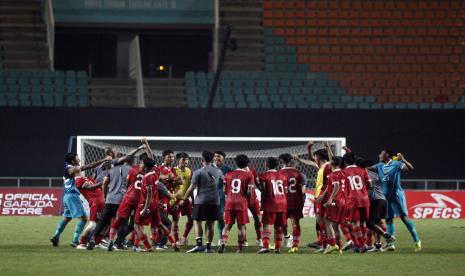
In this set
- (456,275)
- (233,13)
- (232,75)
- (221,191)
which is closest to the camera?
(456,275)

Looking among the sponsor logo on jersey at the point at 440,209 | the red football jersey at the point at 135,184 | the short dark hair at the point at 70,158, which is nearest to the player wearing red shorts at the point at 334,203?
the red football jersey at the point at 135,184

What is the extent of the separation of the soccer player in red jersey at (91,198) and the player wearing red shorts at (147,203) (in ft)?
3.46

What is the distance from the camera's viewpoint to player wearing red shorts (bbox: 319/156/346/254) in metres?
16.7

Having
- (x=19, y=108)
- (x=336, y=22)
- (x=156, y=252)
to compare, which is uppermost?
(x=336, y=22)

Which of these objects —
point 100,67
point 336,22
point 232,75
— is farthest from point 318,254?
point 100,67

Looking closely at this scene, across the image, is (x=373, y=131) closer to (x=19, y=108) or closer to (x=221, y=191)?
(x=19, y=108)

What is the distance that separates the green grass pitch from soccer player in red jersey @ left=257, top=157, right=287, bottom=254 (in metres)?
0.49

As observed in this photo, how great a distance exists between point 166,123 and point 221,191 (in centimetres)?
1279

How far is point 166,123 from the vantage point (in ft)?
104

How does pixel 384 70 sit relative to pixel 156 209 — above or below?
above

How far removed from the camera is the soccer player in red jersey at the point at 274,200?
17.0 m

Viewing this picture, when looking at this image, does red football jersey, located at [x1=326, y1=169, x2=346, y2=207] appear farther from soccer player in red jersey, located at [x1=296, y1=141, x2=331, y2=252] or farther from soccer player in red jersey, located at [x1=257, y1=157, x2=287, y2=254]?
soccer player in red jersey, located at [x1=257, y1=157, x2=287, y2=254]

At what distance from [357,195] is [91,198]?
472 centimetres

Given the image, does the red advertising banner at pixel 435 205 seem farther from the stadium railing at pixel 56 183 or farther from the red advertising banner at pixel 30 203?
the red advertising banner at pixel 30 203
